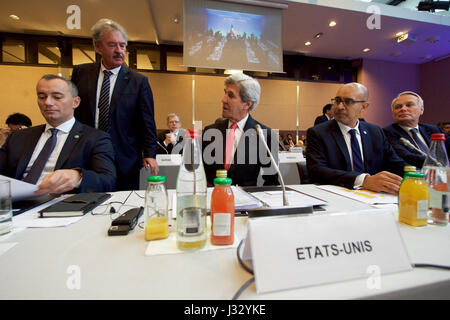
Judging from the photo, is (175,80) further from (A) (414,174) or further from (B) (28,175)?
(A) (414,174)

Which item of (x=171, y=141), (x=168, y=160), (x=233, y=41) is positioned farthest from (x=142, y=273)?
(x=233, y=41)

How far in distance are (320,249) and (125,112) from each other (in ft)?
5.40

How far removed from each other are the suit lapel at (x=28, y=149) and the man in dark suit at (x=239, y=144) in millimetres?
1065

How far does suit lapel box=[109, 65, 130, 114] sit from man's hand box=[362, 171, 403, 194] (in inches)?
67.9

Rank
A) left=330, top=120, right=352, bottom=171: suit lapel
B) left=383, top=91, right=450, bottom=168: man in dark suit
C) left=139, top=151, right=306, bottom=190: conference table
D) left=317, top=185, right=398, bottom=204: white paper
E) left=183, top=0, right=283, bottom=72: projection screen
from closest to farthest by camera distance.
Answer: left=317, top=185, right=398, bottom=204: white paper → left=330, top=120, right=352, bottom=171: suit lapel → left=383, top=91, right=450, bottom=168: man in dark suit → left=139, top=151, right=306, bottom=190: conference table → left=183, top=0, right=283, bottom=72: projection screen

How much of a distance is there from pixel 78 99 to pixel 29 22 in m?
4.66

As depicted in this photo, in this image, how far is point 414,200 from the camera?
0.74m

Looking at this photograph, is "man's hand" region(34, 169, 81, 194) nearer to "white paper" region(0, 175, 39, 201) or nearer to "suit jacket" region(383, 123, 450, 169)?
"white paper" region(0, 175, 39, 201)

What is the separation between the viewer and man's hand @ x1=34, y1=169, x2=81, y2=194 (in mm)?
917

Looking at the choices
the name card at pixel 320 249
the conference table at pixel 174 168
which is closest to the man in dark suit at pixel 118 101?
the conference table at pixel 174 168

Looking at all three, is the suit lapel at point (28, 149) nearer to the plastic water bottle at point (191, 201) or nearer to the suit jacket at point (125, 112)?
the suit jacket at point (125, 112)

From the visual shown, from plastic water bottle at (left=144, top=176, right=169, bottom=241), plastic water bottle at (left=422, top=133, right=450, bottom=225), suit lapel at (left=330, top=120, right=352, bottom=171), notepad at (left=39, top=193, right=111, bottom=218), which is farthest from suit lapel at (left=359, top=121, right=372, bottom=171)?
notepad at (left=39, top=193, right=111, bottom=218)

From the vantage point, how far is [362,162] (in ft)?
5.27

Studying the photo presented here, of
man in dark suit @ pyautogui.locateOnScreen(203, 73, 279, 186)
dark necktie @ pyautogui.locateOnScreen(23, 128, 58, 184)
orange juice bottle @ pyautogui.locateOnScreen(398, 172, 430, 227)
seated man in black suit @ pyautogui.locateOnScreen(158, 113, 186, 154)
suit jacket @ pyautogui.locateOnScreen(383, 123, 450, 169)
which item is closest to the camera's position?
orange juice bottle @ pyautogui.locateOnScreen(398, 172, 430, 227)
